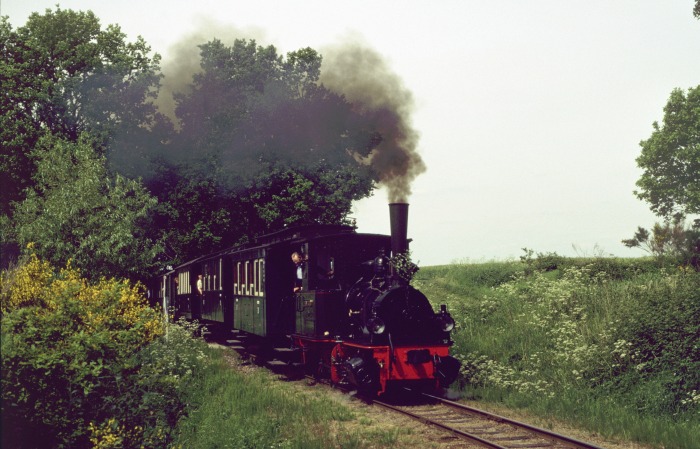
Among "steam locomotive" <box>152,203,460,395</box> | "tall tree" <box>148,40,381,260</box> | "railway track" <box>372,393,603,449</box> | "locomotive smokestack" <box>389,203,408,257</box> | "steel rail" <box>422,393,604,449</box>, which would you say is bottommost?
"railway track" <box>372,393,603,449</box>

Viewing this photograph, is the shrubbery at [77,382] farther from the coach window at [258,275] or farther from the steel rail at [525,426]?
the coach window at [258,275]

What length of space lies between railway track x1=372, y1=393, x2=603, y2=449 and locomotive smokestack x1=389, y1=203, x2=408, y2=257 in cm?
299

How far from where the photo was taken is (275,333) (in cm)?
1617

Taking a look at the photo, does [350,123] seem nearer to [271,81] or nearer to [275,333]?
[271,81]

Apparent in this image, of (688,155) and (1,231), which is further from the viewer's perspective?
(688,155)

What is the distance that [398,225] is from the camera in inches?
496

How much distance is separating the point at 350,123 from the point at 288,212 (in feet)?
17.1

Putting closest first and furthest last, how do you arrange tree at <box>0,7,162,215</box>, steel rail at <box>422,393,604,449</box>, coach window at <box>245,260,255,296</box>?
1. steel rail at <box>422,393,604,449</box>
2. coach window at <box>245,260,255,296</box>
3. tree at <box>0,7,162,215</box>

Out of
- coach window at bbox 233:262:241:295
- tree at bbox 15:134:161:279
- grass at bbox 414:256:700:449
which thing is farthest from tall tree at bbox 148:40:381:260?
grass at bbox 414:256:700:449

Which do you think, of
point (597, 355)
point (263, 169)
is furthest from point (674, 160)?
point (597, 355)

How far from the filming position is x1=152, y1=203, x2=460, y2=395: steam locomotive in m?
12.8

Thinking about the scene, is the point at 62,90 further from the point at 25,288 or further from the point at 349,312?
the point at 349,312

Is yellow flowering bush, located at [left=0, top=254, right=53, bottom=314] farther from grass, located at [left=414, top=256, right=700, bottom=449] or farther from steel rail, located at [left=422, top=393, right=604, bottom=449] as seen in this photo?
grass, located at [left=414, top=256, right=700, bottom=449]

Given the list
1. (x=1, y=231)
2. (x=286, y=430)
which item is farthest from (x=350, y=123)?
(x=286, y=430)
